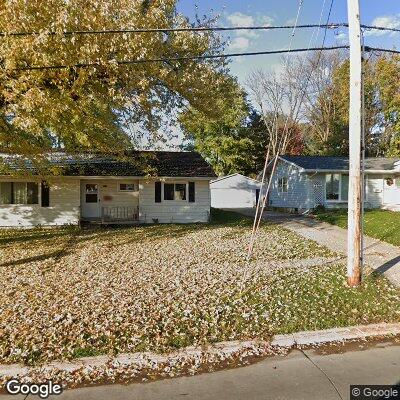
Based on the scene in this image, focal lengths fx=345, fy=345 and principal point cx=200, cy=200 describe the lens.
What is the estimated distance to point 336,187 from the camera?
76.7 ft

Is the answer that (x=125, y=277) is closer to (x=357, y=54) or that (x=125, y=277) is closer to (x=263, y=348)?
(x=263, y=348)

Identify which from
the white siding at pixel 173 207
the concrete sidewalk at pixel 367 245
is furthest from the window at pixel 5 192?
the concrete sidewalk at pixel 367 245

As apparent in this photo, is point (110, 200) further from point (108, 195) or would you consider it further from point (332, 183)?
point (332, 183)

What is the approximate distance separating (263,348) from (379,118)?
4143cm

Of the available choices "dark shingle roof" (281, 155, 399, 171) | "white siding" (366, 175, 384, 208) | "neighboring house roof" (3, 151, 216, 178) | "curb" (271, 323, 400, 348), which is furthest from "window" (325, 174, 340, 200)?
"curb" (271, 323, 400, 348)

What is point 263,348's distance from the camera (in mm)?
4668

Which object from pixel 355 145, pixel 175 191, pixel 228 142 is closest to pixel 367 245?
pixel 355 145

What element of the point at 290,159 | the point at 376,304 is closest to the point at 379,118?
the point at 290,159

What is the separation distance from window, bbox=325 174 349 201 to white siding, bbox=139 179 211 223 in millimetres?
9135

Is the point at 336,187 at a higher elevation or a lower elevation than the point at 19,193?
higher

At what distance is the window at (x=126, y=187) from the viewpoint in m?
19.2

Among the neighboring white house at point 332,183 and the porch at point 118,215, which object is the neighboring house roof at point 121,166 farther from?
the neighboring white house at point 332,183

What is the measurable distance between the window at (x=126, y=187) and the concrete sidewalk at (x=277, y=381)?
15.8m

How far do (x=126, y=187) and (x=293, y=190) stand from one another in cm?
1234
